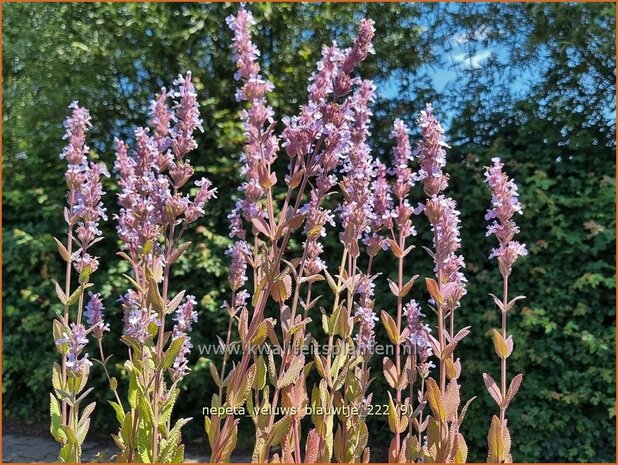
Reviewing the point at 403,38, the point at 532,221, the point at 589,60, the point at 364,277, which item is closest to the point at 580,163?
the point at 532,221

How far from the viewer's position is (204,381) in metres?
4.55

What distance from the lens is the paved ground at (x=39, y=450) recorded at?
4613 mm

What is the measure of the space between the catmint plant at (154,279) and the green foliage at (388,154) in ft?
5.77

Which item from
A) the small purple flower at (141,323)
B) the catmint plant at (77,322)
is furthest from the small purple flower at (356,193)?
the catmint plant at (77,322)

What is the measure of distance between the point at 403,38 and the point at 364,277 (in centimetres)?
308

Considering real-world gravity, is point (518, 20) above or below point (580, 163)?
above

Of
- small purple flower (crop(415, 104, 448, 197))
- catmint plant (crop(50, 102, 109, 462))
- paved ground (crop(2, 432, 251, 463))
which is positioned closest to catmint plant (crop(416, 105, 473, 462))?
small purple flower (crop(415, 104, 448, 197))

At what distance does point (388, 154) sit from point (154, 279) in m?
2.96

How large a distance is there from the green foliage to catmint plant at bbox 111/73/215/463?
5.77 feet

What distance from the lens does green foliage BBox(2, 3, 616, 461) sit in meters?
3.83

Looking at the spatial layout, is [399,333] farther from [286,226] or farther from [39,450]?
[39,450]

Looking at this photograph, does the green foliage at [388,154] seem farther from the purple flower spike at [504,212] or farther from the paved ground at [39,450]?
the purple flower spike at [504,212]

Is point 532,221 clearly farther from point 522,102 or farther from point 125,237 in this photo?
point 125,237

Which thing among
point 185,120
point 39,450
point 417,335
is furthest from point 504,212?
point 39,450
